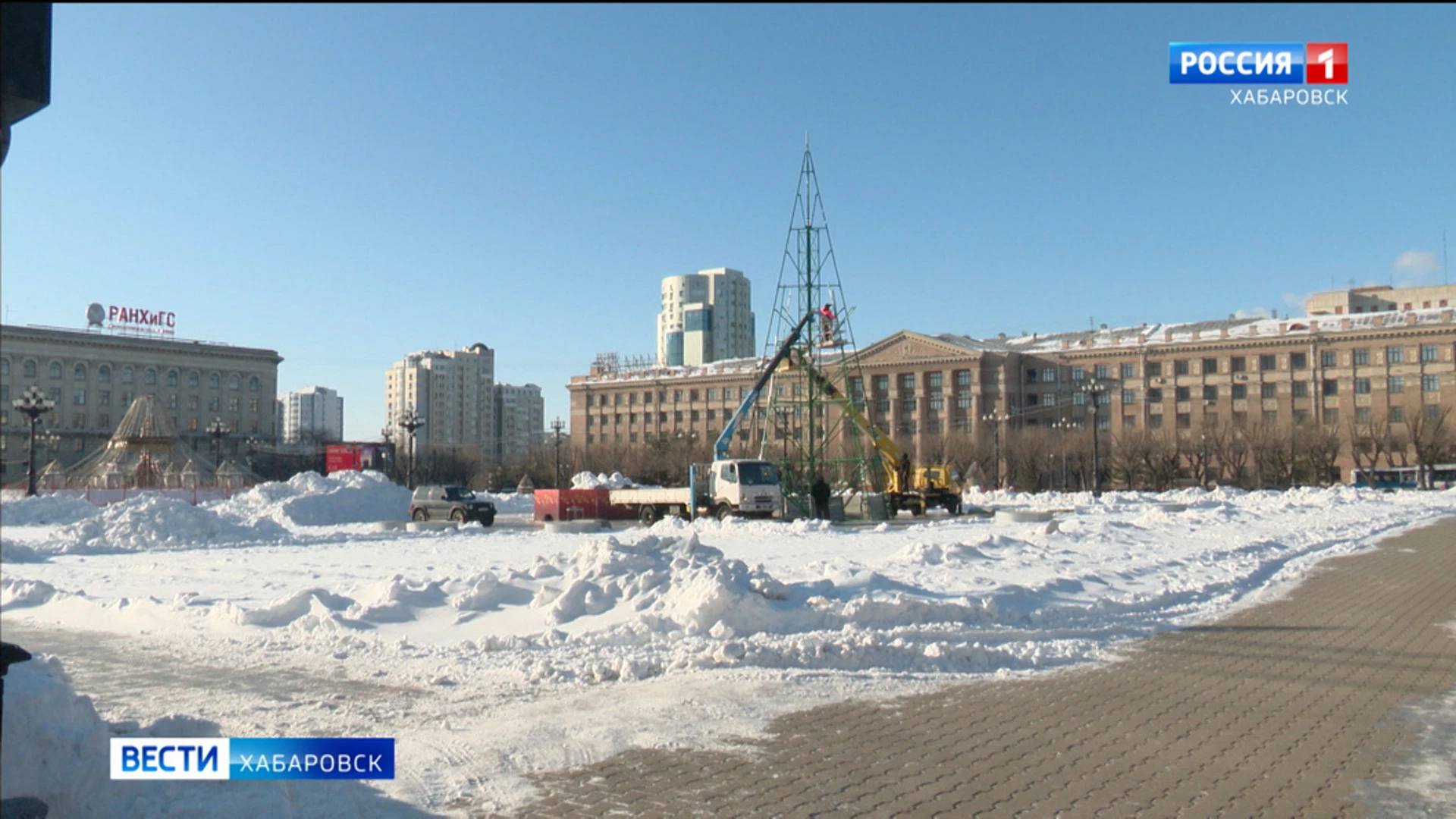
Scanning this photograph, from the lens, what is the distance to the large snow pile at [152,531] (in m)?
28.0

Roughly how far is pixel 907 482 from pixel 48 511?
3211cm

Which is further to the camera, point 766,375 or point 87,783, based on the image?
point 766,375

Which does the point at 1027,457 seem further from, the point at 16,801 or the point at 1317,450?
the point at 16,801

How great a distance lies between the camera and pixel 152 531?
29.8 m

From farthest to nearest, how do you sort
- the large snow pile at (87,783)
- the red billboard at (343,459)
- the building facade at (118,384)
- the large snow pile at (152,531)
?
1. the building facade at (118,384)
2. the red billboard at (343,459)
3. the large snow pile at (152,531)
4. the large snow pile at (87,783)

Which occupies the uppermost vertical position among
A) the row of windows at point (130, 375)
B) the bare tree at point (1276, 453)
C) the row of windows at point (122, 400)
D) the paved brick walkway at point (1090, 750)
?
the row of windows at point (130, 375)

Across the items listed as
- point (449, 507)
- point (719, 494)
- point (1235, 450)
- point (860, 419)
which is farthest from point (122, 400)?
point (1235, 450)

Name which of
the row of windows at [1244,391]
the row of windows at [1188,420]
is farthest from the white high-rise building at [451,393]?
the row of windows at [1244,391]

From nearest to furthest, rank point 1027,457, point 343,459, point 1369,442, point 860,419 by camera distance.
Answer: point 860,419 → point 343,459 → point 1369,442 → point 1027,457

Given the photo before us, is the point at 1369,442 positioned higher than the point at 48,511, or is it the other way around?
the point at 1369,442

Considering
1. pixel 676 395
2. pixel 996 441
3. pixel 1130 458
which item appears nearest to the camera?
pixel 996 441

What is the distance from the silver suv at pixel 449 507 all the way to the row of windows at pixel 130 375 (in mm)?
80344

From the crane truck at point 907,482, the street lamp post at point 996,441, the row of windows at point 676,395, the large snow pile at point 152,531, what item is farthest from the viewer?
the row of windows at point 676,395

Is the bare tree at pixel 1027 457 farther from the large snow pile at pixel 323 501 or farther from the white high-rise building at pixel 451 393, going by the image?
the white high-rise building at pixel 451 393
